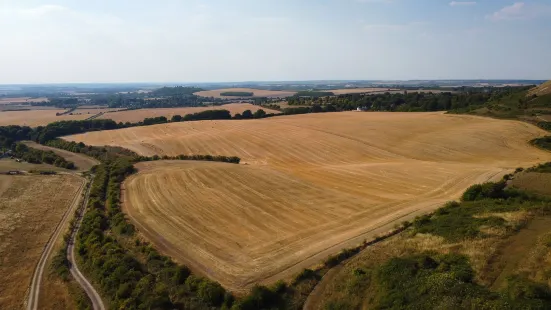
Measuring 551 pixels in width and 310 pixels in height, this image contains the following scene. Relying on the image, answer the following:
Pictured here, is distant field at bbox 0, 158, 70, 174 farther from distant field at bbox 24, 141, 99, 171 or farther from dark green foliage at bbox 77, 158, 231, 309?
dark green foliage at bbox 77, 158, 231, 309

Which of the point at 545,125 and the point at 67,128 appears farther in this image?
the point at 67,128

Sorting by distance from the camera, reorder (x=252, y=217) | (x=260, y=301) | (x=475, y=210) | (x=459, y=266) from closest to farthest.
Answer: (x=459, y=266), (x=260, y=301), (x=475, y=210), (x=252, y=217)

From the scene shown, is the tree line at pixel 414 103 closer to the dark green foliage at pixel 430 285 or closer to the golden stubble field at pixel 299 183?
the golden stubble field at pixel 299 183

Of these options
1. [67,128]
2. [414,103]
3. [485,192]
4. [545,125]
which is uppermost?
[414,103]

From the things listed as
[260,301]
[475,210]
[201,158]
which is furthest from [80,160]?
[475,210]

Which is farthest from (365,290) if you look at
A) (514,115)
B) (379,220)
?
(514,115)

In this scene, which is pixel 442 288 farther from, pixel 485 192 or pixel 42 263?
pixel 42 263

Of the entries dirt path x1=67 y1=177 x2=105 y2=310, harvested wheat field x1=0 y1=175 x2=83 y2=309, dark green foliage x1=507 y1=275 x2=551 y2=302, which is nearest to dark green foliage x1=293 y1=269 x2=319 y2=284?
dark green foliage x1=507 y1=275 x2=551 y2=302
